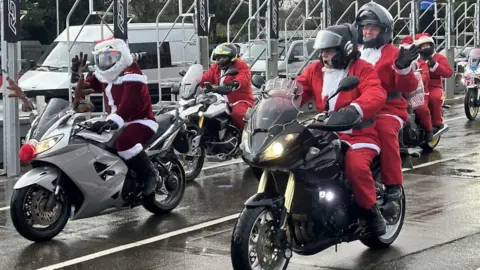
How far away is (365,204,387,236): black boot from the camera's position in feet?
21.8

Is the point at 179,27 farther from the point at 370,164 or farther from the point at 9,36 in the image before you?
the point at 370,164

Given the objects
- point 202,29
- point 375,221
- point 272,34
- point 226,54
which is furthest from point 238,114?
point 272,34

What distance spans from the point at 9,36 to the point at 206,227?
5.00m

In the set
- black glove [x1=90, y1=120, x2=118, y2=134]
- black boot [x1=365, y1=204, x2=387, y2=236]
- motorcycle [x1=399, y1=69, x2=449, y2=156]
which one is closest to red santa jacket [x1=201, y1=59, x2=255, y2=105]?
Answer: motorcycle [x1=399, y1=69, x2=449, y2=156]

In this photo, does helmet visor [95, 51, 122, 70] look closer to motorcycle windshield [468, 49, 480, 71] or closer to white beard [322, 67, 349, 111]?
white beard [322, 67, 349, 111]

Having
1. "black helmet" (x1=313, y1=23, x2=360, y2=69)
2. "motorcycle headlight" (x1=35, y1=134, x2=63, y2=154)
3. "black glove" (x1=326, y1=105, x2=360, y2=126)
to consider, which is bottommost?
"motorcycle headlight" (x1=35, y1=134, x2=63, y2=154)

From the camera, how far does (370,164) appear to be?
6914 millimetres

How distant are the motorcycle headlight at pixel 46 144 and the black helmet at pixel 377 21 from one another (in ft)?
9.34

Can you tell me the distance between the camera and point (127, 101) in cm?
822

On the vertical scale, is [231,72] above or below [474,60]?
above

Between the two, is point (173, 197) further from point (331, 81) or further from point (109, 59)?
point (331, 81)

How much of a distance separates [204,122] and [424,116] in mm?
3590

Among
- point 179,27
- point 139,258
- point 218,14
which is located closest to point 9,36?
point 139,258

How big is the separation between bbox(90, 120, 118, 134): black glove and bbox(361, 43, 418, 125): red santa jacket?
242 cm
